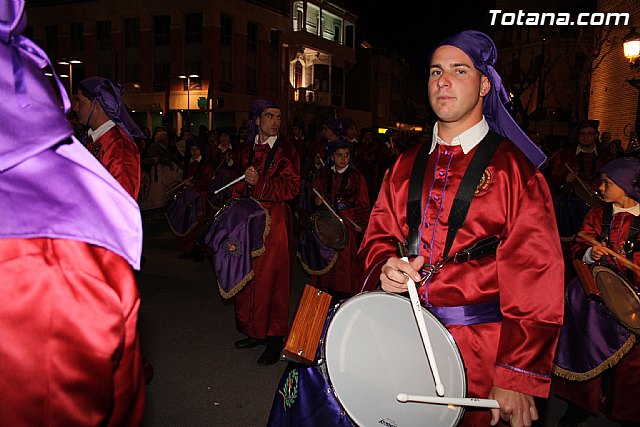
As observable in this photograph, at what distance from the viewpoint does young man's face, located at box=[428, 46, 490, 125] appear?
2.21 m

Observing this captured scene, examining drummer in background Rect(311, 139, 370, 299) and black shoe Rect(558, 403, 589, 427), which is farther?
drummer in background Rect(311, 139, 370, 299)

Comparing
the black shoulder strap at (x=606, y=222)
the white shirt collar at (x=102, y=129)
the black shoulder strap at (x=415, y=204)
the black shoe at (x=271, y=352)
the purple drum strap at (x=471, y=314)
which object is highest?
the white shirt collar at (x=102, y=129)

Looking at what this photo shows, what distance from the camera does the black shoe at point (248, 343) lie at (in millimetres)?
5062

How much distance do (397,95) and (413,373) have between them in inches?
2317

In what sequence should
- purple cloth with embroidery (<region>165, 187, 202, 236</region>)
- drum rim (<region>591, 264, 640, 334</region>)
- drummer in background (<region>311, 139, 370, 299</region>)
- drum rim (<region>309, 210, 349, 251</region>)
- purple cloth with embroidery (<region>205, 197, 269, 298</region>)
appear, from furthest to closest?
purple cloth with embroidery (<region>165, 187, 202, 236</region>) → drummer in background (<region>311, 139, 370, 299</region>) → drum rim (<region>309, 210, 349, 251</region>) → purple cloth with embroidery (<region>205, 197, 269, 298</region>) → drum rim (<region>591, 264, 640, 334</region>)

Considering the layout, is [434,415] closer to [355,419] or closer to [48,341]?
[355,419]

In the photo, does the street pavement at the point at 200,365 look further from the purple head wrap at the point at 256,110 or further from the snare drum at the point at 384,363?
the purple head wrap at the point at 256,110

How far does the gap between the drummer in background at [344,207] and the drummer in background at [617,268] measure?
2.69 meters

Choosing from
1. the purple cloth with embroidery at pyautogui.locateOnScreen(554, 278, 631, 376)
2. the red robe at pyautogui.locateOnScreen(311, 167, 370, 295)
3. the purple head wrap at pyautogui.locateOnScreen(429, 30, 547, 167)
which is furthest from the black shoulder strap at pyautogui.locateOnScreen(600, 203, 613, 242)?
the red robe at pyautogui.locateOnScreen(311, 167, 370, 295)

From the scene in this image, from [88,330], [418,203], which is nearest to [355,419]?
[418,203]

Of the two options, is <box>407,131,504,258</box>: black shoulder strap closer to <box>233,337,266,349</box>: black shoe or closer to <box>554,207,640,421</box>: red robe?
<box>554,207,640,421</box>: red robe

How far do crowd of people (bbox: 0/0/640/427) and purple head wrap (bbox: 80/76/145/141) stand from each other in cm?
2

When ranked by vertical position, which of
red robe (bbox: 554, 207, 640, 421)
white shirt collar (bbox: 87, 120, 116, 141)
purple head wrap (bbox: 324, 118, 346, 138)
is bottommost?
red robe (bbox: 554, 207, 640, 421)

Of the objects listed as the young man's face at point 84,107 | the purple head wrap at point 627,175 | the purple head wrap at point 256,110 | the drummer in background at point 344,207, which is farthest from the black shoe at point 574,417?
the young man's face at point 84,107
